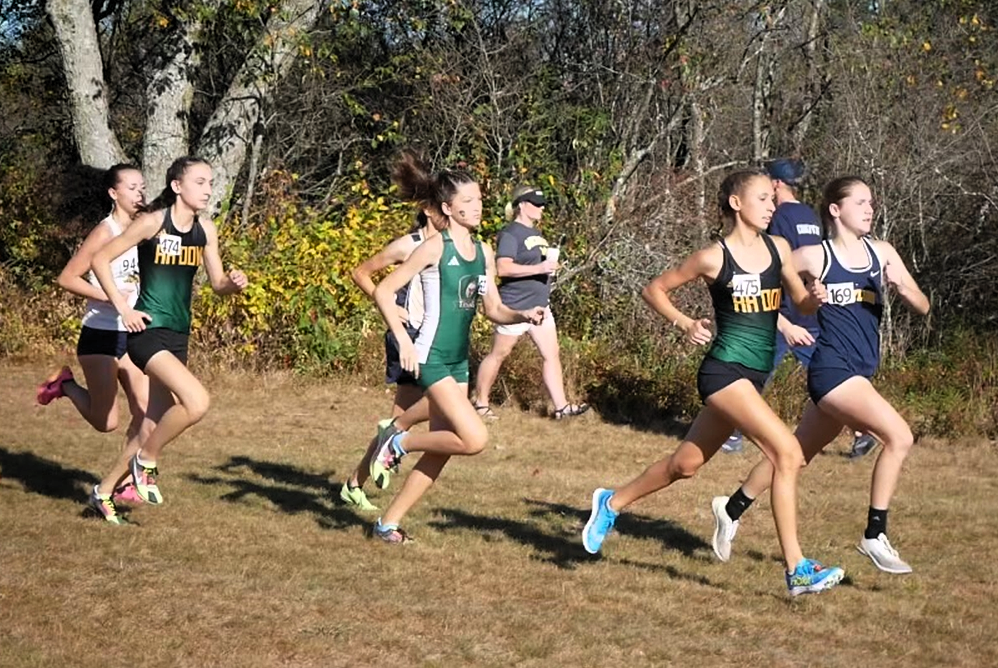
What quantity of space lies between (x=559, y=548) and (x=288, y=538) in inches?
54.9

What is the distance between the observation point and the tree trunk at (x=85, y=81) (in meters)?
15.3

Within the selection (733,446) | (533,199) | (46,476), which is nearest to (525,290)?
(533,199)

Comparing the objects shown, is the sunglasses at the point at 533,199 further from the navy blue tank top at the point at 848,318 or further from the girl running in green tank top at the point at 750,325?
the girl running in green tank top at the point at 750,325

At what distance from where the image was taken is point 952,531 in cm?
823

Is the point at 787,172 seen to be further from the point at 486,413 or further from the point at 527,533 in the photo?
the point at 527,533

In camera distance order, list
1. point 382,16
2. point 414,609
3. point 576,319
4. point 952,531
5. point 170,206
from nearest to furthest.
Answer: point 414,609 → point 170,206 → point 952,531 → point 576,319 → point 382,16

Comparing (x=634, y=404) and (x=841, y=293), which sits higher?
(x=841, y=293)

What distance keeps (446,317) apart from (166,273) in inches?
58.7

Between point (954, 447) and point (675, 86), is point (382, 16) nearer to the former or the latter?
point (675, 86)

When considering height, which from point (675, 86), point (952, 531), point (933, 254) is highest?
point (675, 86)

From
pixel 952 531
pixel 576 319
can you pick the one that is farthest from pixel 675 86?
pixel 952 531

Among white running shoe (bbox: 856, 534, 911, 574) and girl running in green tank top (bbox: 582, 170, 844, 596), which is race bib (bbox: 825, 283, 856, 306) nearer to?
girl running in green tank top (bbox: 582, 170, 844, 596)

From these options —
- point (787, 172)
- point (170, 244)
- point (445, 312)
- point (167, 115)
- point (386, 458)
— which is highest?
point (167, 115)

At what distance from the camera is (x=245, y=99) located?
1576cm
